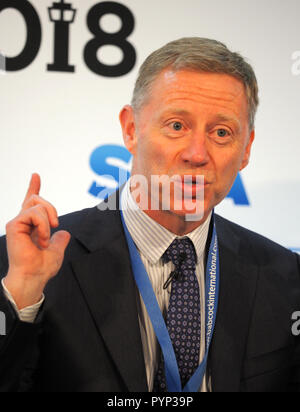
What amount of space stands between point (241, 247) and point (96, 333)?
2.23 feet

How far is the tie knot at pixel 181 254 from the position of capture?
1805 millimetres

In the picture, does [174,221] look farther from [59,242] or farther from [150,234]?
[59,242]

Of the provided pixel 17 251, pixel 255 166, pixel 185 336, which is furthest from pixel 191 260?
pixel 255 166

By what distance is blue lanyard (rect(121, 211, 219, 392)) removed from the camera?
64.6 inches

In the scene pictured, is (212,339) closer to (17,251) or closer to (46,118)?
(17,251)

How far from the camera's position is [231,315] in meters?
1.82

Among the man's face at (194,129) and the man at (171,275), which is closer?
the man at (171,275)

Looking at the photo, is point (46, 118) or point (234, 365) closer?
point (234, 365)

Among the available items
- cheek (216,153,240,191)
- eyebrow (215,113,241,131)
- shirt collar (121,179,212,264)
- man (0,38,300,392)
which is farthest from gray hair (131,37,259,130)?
shirt collar (121,179,212,264)

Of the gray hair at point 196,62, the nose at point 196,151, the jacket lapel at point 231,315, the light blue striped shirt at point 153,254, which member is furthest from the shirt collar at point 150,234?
the gray hair at point 196,62

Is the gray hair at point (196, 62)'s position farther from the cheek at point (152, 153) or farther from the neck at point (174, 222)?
the neck at point (174, 222)

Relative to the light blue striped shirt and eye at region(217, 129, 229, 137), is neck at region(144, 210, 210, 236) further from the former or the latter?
eye at region(217, 129, 229, 137)

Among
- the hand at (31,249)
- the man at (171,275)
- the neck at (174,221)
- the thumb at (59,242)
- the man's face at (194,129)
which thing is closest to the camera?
the hand at (31,249)

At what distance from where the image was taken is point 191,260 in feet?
5.97
